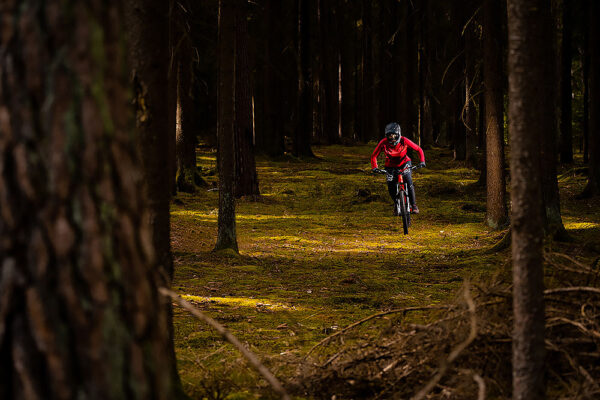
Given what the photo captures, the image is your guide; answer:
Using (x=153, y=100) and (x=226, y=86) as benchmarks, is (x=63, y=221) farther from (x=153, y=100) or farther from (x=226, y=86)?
(x=226, y=86)

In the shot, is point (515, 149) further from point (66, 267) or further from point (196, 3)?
point (196, 3)

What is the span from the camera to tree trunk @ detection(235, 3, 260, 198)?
1616cm

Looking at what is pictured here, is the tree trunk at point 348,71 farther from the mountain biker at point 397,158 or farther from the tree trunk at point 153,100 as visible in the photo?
the tree trunk at point 153,100

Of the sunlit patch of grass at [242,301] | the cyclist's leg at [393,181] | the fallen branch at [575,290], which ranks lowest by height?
the sunlit patch of grass at [242,301]

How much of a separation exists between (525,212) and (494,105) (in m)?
10.4

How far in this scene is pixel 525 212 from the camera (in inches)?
113

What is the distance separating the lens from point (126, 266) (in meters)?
1.74

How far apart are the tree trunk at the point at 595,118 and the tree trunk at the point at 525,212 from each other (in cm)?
1426

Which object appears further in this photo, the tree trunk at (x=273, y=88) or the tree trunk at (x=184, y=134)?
the tree trunk at (x=273, y=88)

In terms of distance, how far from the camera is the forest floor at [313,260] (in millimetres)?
5156

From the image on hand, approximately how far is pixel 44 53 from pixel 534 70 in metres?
2.27

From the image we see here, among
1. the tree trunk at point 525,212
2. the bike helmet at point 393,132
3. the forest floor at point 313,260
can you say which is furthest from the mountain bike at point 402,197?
the tree trunk at point 525,212

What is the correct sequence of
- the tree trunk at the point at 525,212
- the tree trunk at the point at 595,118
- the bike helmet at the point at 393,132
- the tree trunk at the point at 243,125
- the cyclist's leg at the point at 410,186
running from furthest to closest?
the tree trunk at the point at 243,125, the tree trunk at the point at 595,118, the cyclist's leg at the point at 410,186, the bike helmet at the point at 393,132, the tree trunk at the point at 525,212

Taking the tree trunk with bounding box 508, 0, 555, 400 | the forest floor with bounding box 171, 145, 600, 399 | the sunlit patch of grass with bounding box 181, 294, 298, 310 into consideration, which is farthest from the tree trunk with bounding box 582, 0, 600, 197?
the tree trunk with bounding box 508, 0, 555, 400
